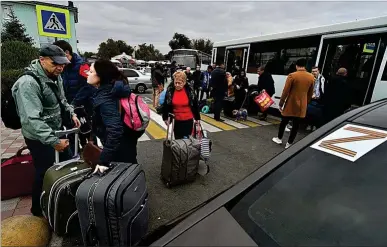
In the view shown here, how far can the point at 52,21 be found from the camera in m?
4.75

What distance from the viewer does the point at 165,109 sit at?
3.60 meters

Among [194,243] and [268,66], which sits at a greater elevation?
[268,66]

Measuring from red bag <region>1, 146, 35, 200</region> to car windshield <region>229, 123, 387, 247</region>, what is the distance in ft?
9.20

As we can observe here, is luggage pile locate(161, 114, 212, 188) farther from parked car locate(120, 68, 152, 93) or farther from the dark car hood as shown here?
parked car locate(120, 68, 152, 93)

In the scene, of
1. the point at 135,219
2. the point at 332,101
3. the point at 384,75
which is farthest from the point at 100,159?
the point at 384,75

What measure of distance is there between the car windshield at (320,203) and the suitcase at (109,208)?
3.49 feet

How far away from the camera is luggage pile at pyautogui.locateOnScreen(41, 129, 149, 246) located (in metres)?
1.70

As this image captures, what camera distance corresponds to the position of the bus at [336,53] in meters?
5.44

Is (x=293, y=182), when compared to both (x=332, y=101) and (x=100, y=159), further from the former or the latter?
(x=332, y=101)

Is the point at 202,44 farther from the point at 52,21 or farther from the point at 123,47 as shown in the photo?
the point at 52,21

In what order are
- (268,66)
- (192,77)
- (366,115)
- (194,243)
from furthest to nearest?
(192,77), (268,66), (366,115), (194,243)


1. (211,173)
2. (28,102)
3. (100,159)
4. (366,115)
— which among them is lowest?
(211,173)

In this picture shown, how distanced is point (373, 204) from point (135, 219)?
1.69m

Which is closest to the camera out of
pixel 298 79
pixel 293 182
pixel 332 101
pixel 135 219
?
pixel 293 182
